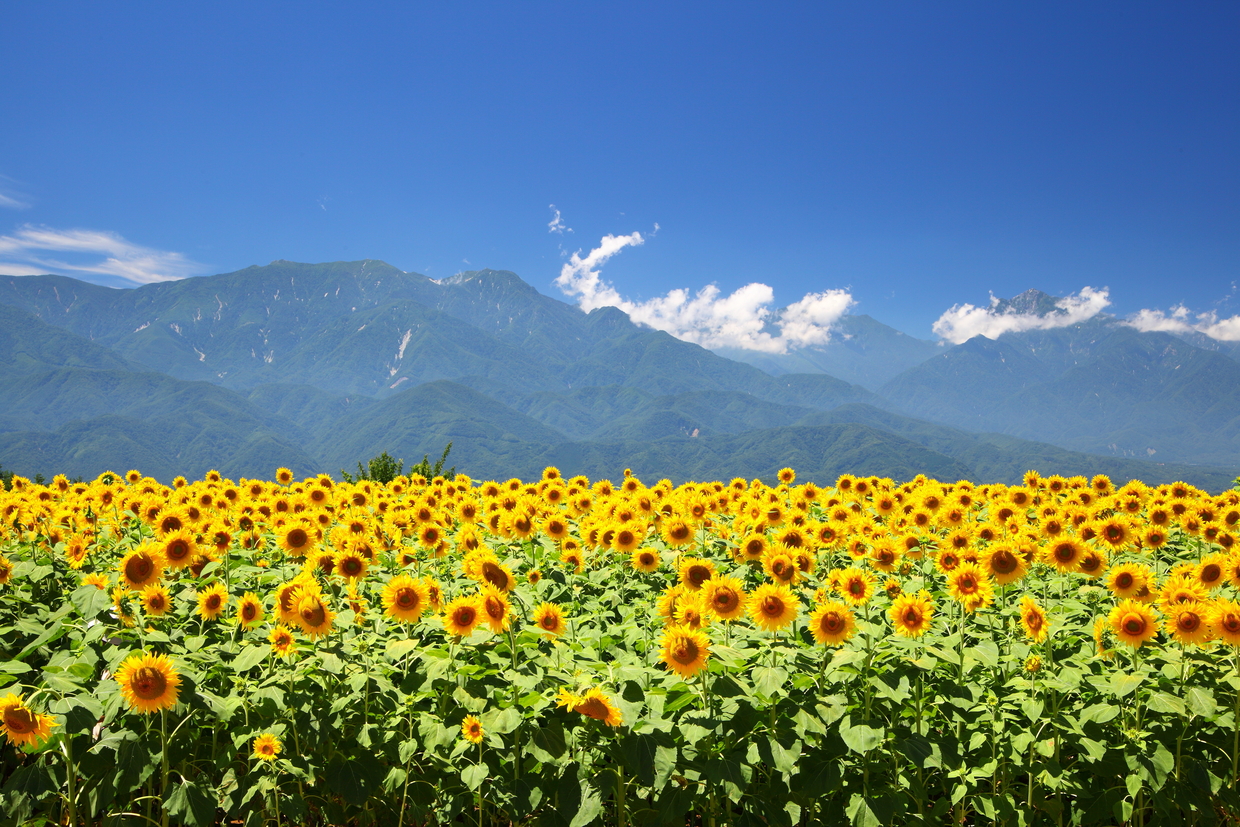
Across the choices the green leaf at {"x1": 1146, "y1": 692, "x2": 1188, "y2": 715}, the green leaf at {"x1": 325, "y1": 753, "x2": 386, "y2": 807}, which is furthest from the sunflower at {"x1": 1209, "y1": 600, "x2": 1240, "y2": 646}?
the green leaf at {"x1": 325, "y1": 753, "x2": 386, "y2": 807}

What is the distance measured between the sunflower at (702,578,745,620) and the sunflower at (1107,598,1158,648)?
8.21 ft

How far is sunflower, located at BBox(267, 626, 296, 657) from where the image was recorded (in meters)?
4.04

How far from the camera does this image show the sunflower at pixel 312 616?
13.2ft

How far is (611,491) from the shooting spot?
8.97 metres

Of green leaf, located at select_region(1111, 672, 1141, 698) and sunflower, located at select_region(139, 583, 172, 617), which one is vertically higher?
green leaf, located at select_region(1111, 672, 1141, 698)

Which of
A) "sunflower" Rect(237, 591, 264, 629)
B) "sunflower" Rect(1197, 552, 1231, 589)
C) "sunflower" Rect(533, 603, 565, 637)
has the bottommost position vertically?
"sunflower" Rect(237, 591, 264, 629)

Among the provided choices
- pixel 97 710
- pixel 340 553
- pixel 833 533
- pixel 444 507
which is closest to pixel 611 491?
pixel 444 507

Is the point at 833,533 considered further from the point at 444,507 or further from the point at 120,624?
the point at 120,624

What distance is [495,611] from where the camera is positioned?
3887mm

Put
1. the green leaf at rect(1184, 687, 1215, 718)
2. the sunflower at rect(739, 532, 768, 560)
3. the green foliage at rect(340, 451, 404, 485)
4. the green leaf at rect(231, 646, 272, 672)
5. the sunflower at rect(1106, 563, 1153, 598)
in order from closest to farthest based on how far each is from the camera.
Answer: the green leaf at rect(231, 646, 272, 672), the green leaf at rect(1184, 687, 1215, 718), the sunflower at rect(1106, 563, 1153, 598), the sunflower at rect(739, 532, 768, 560), the green foliage at rect(340, 451, 404, 485)

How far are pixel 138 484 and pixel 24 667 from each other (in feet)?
21.1

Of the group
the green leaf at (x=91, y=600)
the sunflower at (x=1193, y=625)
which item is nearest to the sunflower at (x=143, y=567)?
the green leaf at (x=91, y=600)

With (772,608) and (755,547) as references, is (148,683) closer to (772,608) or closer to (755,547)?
(772,608)

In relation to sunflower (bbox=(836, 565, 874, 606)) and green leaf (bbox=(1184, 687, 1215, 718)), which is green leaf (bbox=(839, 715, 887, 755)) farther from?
green leaf (bbox=(1184, 687, 1215, 718))
